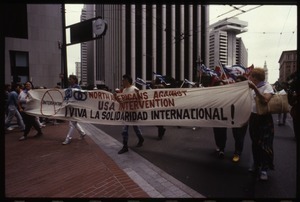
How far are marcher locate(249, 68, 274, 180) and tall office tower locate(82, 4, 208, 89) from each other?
163 feet

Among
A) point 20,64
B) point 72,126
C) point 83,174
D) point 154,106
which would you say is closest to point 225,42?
point 20,64

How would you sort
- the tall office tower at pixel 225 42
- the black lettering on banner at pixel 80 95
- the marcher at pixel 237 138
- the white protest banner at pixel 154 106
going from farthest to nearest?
the tall office tower at pixel 225 42 < the black lettering on banner at pixel 80 95 < the marcher at pixel 237 138 < the white protest banner at pixel 154 106

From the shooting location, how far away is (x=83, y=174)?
14.4ft

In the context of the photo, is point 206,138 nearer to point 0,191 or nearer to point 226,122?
point 226,122

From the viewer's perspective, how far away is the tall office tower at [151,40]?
53.9 meters

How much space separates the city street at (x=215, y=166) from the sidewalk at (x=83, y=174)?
1.03 feet

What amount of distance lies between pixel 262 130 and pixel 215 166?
3.89ft

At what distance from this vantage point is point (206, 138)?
7.56 meters

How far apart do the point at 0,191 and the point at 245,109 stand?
4131mm

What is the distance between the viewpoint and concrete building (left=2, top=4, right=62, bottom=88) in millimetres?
28027

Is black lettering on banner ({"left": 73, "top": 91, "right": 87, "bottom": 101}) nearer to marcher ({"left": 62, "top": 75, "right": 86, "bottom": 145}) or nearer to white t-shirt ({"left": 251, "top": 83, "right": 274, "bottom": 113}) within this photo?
marcher ({"left": 62, "top": 75, "right": 86, "bottom": 145})

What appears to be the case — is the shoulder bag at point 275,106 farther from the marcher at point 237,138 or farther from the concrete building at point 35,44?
the concrete building at point 35,44

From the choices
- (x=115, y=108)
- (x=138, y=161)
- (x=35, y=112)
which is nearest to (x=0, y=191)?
(x=138, y=161)

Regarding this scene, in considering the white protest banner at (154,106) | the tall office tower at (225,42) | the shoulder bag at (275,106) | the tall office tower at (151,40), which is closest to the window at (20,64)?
the white protest banner at (154,106)
